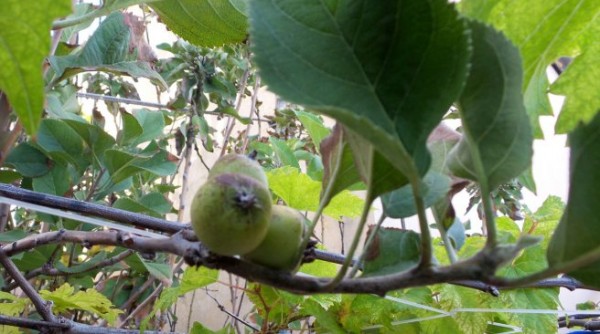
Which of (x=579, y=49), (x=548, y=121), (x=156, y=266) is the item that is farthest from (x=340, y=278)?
(x=548, y=121)

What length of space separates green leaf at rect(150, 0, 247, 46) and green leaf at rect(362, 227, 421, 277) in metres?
0.34

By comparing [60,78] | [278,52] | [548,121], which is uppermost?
[548,121]

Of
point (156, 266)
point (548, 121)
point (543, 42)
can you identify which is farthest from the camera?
point (548, 121)

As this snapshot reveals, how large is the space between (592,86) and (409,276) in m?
0.27

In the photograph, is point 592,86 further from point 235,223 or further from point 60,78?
point 60,78

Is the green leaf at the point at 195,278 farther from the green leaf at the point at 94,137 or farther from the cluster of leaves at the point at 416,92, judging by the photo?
the green leaf at the point at 94,137

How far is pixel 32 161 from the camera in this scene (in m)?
0.74

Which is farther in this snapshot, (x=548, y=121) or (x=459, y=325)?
(x=548, y=121)

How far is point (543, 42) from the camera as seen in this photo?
1.14ft

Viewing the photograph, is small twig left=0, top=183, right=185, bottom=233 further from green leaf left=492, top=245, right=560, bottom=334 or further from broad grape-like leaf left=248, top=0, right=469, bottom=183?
green leaf left=492, top=245, right=560, bottom=334

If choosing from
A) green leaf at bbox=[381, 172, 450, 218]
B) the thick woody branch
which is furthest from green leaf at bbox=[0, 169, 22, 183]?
green leaf at bbox=[381, 172, 450, 218]

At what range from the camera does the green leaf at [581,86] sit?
41cm

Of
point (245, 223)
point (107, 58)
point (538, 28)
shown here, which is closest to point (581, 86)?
point (538, 28)

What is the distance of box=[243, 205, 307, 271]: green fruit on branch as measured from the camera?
0.24 m
